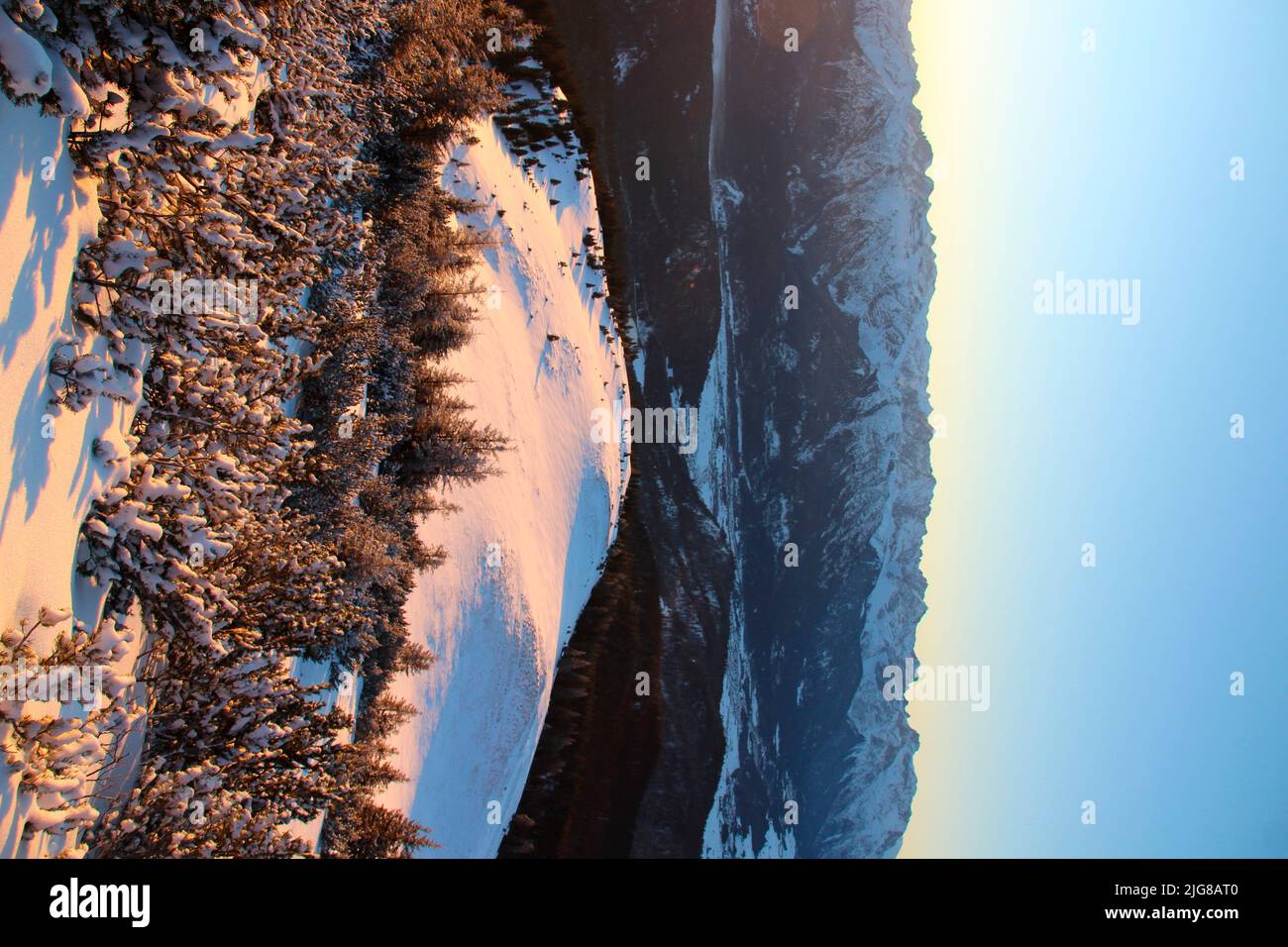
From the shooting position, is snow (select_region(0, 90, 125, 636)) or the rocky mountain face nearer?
snow (select_region(0, 90, 125, 636))
